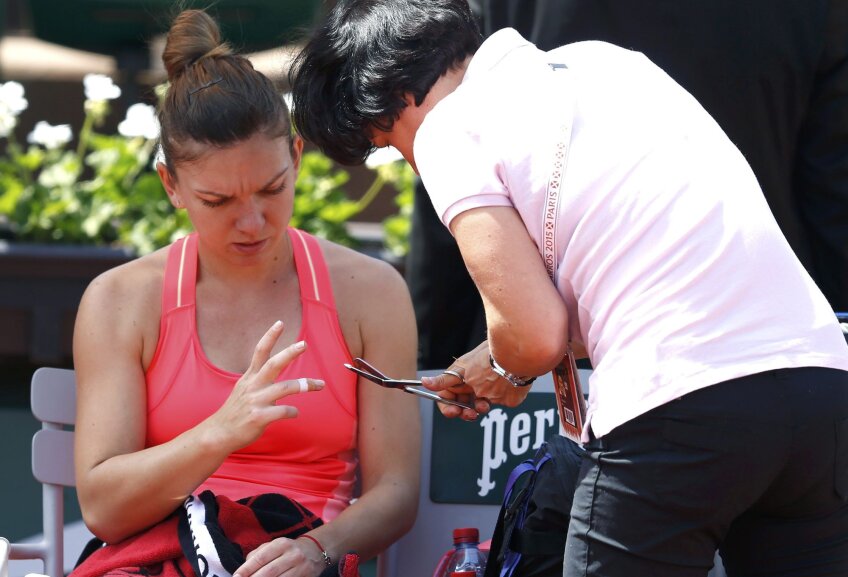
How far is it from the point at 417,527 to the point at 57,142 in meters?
2.98

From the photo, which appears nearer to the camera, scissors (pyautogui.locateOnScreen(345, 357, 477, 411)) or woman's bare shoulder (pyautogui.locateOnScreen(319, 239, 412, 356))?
scissors (pyautogui.locateOnScreen(345, 357, 477, 411))

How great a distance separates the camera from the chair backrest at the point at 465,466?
248 cm

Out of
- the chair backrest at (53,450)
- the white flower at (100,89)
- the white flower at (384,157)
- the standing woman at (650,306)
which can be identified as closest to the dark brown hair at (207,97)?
the chair backrest at (53,450)

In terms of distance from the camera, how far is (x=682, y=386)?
154 centimetres

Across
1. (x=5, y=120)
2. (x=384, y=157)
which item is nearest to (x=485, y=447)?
(x=384, y=157)

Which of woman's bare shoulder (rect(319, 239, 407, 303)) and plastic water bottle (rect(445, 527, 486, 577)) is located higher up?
woman's bare shoulder (rect(319, 239, 407, 303))

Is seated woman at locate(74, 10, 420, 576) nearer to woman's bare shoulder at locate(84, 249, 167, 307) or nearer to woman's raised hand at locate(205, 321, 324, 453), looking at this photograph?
woman's bare shoulder at locate(84, 249, 167, 307)

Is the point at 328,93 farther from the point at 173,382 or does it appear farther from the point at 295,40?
the point at 173,382

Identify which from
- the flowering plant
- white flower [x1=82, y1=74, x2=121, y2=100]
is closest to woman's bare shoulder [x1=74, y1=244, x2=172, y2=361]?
the flowering plant

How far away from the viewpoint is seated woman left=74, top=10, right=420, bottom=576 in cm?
222

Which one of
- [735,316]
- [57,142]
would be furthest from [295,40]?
[57,142]

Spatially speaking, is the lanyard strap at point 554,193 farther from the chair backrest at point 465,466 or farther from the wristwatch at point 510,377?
the chair backrest at point 465,466

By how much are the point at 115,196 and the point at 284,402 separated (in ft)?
8.52

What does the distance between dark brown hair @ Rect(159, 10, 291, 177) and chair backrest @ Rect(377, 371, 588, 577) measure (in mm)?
603
